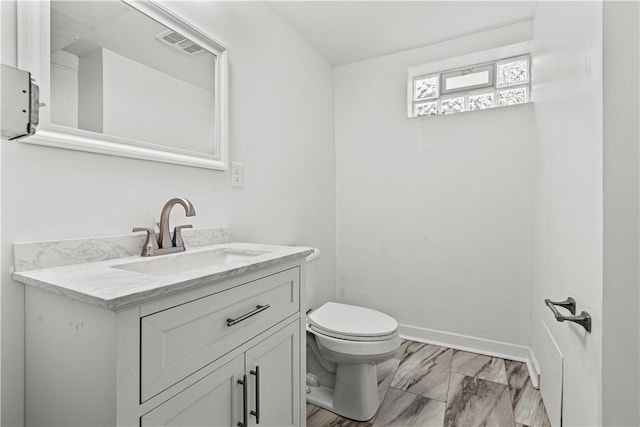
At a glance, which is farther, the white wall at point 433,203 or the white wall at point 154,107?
the white wall at point 433,203

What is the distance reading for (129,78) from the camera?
1186 millimetres

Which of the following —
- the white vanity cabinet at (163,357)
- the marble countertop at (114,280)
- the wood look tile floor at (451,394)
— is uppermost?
the marble countertop at (114,280)

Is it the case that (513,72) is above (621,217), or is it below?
above

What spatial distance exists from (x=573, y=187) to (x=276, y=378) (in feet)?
4.18

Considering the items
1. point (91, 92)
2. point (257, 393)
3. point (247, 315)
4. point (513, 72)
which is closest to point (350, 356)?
point (257, 393)

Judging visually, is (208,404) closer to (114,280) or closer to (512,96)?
(114,280)

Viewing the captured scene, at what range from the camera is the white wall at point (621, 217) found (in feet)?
2.46

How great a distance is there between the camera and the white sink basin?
107cm

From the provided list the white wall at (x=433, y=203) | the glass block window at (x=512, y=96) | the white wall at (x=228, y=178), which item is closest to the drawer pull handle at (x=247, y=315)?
the white wall at (x=228, y=178)

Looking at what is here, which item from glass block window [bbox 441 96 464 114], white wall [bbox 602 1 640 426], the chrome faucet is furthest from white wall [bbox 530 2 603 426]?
the chrome faucet

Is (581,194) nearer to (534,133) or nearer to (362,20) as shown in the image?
(534,133)

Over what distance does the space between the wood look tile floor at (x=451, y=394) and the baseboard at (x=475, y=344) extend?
0.05 meters

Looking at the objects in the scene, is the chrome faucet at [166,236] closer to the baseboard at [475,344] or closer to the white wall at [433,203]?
the white wall at [433,203]

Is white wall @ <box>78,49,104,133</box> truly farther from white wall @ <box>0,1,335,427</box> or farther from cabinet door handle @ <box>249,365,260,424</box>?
cabinet door handle @ <box>249,365,260,424</box>
